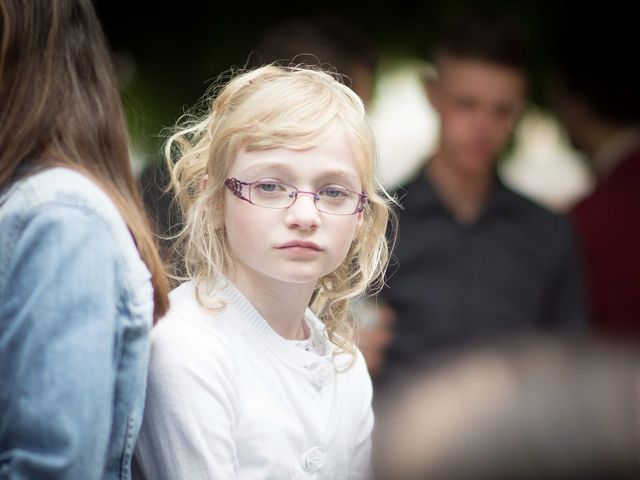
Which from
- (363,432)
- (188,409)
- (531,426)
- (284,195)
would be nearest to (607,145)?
(363,432)

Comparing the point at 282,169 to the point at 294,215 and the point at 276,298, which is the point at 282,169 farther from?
the point at 276,298

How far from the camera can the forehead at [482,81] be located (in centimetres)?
351

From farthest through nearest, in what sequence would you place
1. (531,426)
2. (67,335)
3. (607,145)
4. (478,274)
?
(607,145) < (478,274) < (67,335) < (531,426)

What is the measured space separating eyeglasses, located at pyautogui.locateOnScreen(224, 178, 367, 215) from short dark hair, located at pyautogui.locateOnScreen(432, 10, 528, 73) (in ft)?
6.89

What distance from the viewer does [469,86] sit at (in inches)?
139

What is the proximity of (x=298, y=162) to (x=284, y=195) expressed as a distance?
0.16 feet

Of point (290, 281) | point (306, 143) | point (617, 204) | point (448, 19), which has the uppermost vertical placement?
point (306, 143)

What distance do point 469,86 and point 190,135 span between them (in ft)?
6.11

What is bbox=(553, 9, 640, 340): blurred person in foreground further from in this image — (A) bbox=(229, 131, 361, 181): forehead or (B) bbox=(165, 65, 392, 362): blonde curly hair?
(A) bbox=(229, 131, 361, 181): forehead

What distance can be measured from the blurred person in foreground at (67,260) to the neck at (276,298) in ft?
0.43

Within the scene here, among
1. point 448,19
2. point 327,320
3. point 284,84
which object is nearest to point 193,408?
point 327,320

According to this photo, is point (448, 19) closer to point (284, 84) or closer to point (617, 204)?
point (617, 204)

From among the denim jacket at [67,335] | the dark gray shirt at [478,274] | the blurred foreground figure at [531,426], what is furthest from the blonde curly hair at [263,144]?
the dark gray shirt at [478,274]

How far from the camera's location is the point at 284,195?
1.56 m
